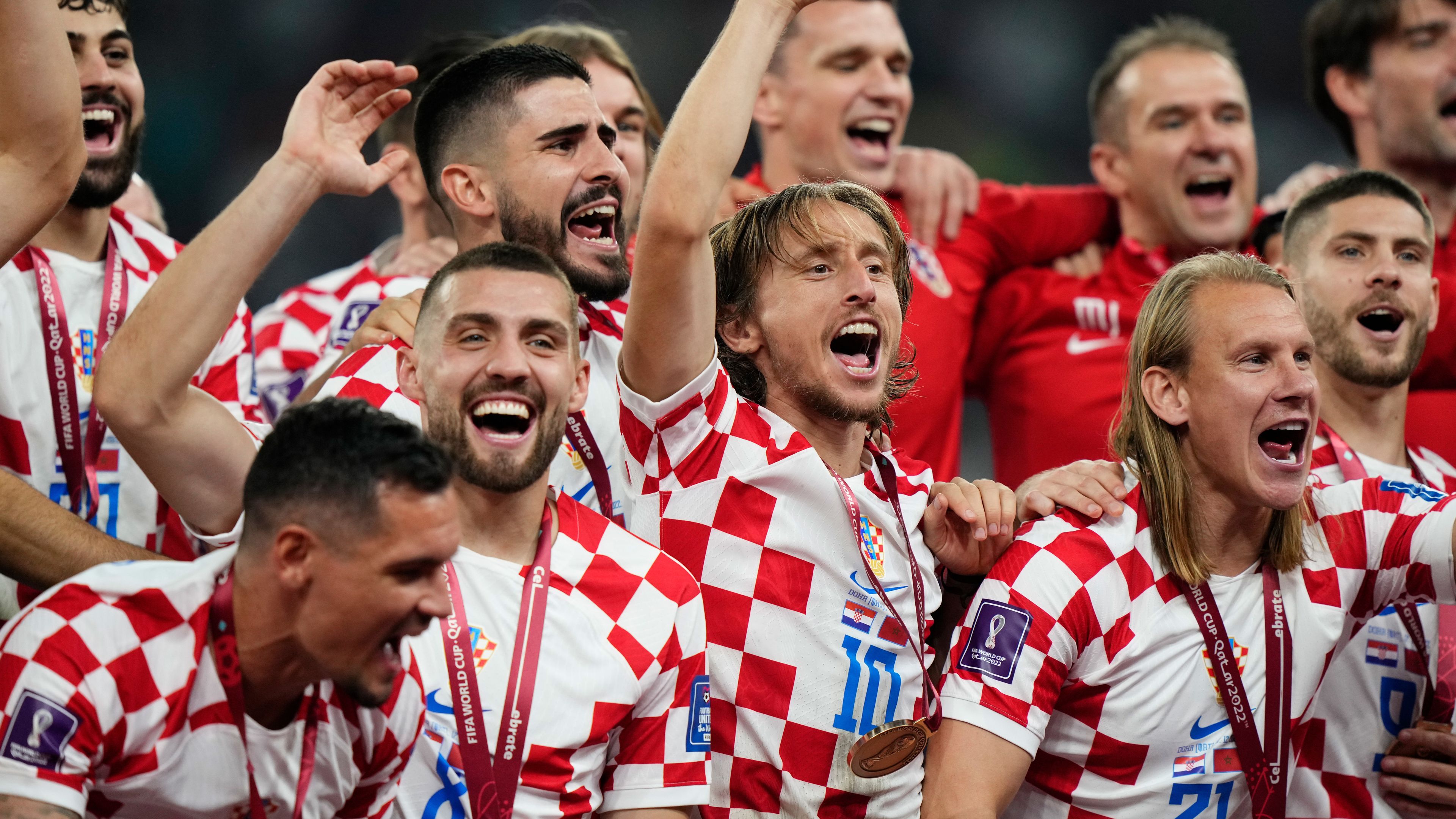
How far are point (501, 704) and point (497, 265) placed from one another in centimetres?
80

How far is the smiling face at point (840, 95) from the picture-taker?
15.5ft

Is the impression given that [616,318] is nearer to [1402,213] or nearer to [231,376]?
[231,376]

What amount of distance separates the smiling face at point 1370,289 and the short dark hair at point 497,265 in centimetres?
215

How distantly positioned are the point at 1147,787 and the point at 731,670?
88cm

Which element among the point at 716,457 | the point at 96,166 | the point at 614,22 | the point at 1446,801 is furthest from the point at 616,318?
the point at 614,22

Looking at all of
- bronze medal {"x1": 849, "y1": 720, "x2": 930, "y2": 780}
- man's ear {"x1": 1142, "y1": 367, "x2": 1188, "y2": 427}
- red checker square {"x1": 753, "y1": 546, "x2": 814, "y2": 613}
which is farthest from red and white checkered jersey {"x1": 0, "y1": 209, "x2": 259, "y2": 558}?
man's ear {"x1": 1142, "y1": 367, "x2": 1188, "y2": 427}

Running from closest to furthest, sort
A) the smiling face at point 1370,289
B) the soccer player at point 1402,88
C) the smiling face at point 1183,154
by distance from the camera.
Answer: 1. the smiling face at point 1370,289
2. the smiling face at point 1183,154
3. the soccer player at point 1402,88

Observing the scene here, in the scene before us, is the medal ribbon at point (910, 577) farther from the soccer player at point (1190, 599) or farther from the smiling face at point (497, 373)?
the smiling face at point (497, 373)

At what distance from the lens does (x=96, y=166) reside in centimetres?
342

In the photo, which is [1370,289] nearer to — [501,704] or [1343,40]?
[1343,40]

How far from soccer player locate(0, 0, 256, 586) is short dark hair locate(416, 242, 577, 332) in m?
0.68

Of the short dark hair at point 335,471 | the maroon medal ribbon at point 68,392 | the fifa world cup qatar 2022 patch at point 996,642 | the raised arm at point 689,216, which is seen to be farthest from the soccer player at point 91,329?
the fifa world cup qatar 2022 patch at point 996,642

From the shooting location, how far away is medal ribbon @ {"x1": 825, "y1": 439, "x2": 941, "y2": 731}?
108 inches

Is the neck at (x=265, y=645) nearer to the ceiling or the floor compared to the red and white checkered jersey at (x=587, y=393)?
nearer to the floor
